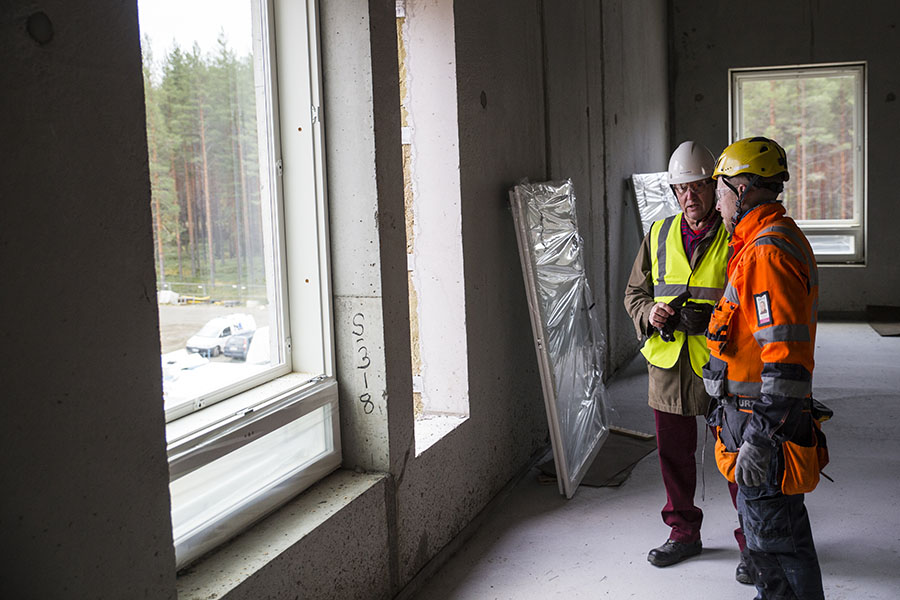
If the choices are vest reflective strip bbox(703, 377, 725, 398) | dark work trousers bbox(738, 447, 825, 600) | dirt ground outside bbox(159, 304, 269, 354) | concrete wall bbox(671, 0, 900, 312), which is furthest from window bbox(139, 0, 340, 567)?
concrete wall bbox(671, 0, 900, 312)

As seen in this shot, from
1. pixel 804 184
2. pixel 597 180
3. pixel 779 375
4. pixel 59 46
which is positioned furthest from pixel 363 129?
pixel 804 184

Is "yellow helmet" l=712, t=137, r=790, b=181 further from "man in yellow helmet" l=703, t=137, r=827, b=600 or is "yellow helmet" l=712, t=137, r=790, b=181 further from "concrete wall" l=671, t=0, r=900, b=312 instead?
"concrete wall" l=671, t=0, r=900, b=312

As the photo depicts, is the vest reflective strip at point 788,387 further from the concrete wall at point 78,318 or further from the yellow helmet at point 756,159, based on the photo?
the concrete wall at point 78,318

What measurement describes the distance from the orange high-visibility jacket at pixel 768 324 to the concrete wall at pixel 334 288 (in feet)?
3.71

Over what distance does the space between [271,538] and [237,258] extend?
83 cm

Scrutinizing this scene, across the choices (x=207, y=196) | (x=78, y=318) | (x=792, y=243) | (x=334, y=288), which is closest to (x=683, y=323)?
(x=792, y=243)

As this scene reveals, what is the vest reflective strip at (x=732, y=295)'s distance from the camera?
2381 mm

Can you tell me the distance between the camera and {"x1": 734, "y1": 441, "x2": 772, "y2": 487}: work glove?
7.49 feet

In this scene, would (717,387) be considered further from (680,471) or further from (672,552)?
(672,552)

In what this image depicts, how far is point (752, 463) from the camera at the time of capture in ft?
7.51

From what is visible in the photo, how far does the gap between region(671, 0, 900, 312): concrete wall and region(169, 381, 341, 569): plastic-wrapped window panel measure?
790 cm

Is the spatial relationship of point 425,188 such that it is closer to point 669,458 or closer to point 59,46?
point 669,458

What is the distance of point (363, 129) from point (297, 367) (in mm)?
837

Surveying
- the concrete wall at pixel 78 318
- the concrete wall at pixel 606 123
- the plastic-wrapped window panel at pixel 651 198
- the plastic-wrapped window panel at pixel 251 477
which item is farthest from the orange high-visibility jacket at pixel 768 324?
the plastic-wrapped window panel at pixel 651 198
